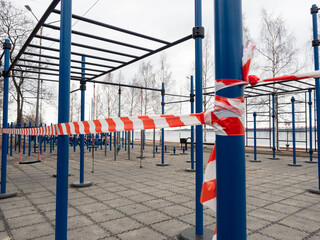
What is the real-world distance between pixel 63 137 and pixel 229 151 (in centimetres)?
164

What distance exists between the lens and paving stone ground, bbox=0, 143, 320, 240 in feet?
8.91

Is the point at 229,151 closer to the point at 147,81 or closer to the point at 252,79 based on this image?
the point at 252,79

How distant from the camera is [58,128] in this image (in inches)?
82.3

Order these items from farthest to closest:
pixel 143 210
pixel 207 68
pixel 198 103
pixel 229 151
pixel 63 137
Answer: pixel 207 68, pixel 143 210, pixel 198 103, pixel 63 137, pixel 229 151

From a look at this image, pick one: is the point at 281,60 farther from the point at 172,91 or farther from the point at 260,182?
the point at 260,182

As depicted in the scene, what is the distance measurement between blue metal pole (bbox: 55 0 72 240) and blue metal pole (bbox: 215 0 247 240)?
154 cm

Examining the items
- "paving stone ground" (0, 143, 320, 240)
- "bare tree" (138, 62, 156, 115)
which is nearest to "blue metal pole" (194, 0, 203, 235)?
"paving stone ground" (0, 143, 320, 240)

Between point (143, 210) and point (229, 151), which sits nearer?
point (229, 151)

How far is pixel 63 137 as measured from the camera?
2117 mm

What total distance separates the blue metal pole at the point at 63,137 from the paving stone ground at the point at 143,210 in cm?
68

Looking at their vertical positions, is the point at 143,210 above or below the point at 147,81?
below

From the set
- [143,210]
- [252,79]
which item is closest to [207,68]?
[143,210]

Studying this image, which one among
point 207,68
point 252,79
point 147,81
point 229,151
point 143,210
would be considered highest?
point 207,68

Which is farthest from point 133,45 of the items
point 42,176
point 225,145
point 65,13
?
point 42,176
